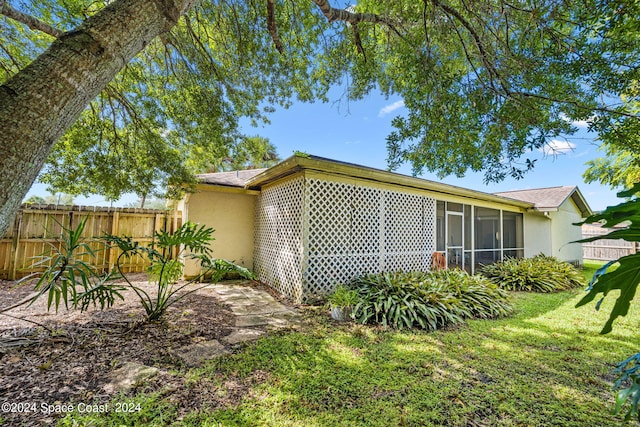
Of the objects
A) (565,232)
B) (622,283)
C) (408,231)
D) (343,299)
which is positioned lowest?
(343,299)

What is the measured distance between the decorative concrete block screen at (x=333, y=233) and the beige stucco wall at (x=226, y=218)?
0.59 meters

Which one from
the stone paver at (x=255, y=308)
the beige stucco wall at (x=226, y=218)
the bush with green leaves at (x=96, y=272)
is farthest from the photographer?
the beige stucco wall at (x=226, y=218)

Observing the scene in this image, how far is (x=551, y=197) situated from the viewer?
11.6 meters

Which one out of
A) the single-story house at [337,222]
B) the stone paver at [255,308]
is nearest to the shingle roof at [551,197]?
the single-story house at [337,222]

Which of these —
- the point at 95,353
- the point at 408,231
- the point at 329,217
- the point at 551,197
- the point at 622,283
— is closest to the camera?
the point at 622,283

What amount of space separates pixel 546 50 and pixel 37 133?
18.1 ft

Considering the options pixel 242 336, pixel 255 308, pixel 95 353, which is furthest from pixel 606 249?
pixel 95 353

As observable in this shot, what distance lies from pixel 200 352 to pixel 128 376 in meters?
0.75

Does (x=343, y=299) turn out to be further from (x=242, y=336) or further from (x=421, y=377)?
(x=421, y=377)

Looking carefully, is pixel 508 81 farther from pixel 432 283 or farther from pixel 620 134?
pixel 432 283

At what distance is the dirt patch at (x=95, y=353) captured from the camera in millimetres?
2318

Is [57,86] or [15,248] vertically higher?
[57,86]

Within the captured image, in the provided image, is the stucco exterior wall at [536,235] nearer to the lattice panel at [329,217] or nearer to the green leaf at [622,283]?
the lattice panel at [329,217]

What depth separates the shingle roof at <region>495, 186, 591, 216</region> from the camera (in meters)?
10.6
